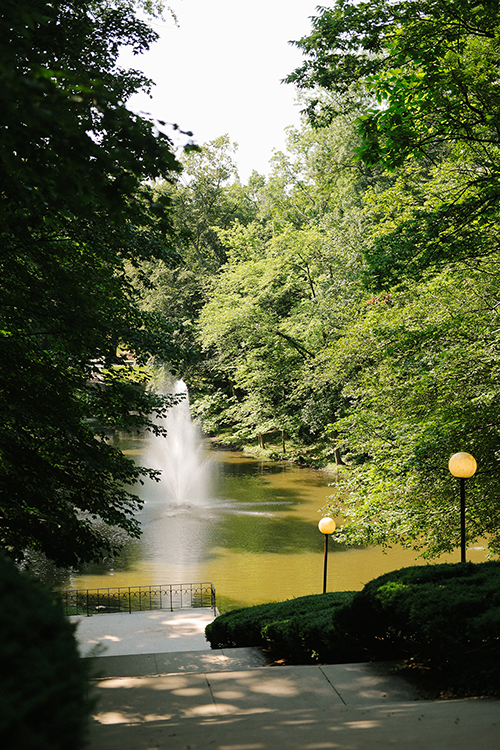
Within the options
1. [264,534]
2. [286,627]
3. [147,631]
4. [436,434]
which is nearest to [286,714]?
[286,627]

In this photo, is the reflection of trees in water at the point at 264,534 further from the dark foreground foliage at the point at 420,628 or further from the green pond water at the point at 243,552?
the dark foreground foliage at the point at 420,628

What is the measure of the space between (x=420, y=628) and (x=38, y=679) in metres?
3.33

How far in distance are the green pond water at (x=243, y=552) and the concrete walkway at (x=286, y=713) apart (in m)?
7.17

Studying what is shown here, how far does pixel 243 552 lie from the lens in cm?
1616

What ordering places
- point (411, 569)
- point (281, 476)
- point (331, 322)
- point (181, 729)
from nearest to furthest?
1. point (181, 729)
2. point (411, 569)
3. point (331, 322)
4. point (281, 476)

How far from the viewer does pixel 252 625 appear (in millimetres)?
7020

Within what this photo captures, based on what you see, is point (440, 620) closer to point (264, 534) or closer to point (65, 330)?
point (65, 330)

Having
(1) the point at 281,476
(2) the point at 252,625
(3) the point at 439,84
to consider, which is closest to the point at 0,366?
(2) the point at 252,625

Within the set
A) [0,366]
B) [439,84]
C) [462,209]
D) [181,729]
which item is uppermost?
[439,84]

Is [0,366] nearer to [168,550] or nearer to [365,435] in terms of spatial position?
[365,435]

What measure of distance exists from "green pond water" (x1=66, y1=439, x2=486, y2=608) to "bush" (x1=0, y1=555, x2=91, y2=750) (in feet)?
33.8

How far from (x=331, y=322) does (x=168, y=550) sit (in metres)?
13.3

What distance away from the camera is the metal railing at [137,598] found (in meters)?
12.2

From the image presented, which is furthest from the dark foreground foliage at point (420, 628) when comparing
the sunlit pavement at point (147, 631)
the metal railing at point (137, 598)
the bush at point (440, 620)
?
the metal railing at point (137, 598)
